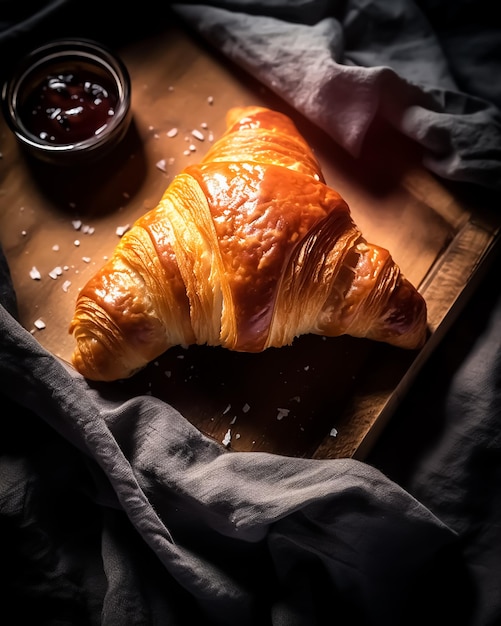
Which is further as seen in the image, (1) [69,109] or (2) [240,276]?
(1) [69,109]

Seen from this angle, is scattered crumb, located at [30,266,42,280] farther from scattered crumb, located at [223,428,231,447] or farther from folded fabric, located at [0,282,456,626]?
scattered crumb, located at [223,428,231,447]

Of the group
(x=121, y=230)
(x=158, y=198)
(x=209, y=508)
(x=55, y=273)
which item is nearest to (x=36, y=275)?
(x=55, y=273)

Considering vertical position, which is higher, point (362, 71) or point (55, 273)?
point (362, 71)

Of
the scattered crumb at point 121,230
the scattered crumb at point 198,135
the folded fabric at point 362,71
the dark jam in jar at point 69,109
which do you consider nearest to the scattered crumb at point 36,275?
the scattered crumb at point 121,230

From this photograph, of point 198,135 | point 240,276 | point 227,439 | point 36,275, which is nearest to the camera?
point 240,276

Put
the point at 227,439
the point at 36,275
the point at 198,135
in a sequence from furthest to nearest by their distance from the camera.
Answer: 1. the point at 198,135
2. the point at 36,275
3. the point at 227,439

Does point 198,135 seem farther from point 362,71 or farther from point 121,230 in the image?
point 362,71

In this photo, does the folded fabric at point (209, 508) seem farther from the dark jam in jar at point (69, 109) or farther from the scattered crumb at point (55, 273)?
the dark jam in jar at point (69, 109)
